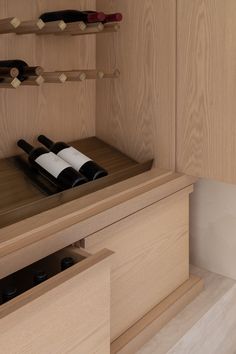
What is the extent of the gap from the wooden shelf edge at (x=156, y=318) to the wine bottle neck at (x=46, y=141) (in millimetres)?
575

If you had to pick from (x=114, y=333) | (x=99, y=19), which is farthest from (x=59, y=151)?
(x=114, y=333)

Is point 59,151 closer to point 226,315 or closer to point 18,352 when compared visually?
point 18,352

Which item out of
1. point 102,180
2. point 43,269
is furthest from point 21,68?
point 43,269

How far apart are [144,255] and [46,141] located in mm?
452

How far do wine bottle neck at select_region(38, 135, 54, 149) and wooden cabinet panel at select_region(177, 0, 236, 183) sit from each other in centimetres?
39

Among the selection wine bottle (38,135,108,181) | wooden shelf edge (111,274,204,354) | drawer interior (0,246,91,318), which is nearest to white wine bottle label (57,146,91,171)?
wine bottle (38,135,108,181)

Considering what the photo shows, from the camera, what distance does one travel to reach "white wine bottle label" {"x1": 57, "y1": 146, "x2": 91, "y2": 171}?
1.09 meters

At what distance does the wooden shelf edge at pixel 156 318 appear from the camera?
1.04 metres

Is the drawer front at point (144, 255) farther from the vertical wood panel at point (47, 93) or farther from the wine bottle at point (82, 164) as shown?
the vertical wood panel at point (47, 93)

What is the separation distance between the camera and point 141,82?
125 cm

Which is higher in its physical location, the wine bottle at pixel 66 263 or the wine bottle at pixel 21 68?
the wine bottle at pixel 21 68

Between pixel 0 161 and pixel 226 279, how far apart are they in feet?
2.85

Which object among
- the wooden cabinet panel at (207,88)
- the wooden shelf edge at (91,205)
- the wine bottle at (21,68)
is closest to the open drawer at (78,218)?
the wooden shelf edge at (91,205)

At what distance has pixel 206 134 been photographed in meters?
1.15
